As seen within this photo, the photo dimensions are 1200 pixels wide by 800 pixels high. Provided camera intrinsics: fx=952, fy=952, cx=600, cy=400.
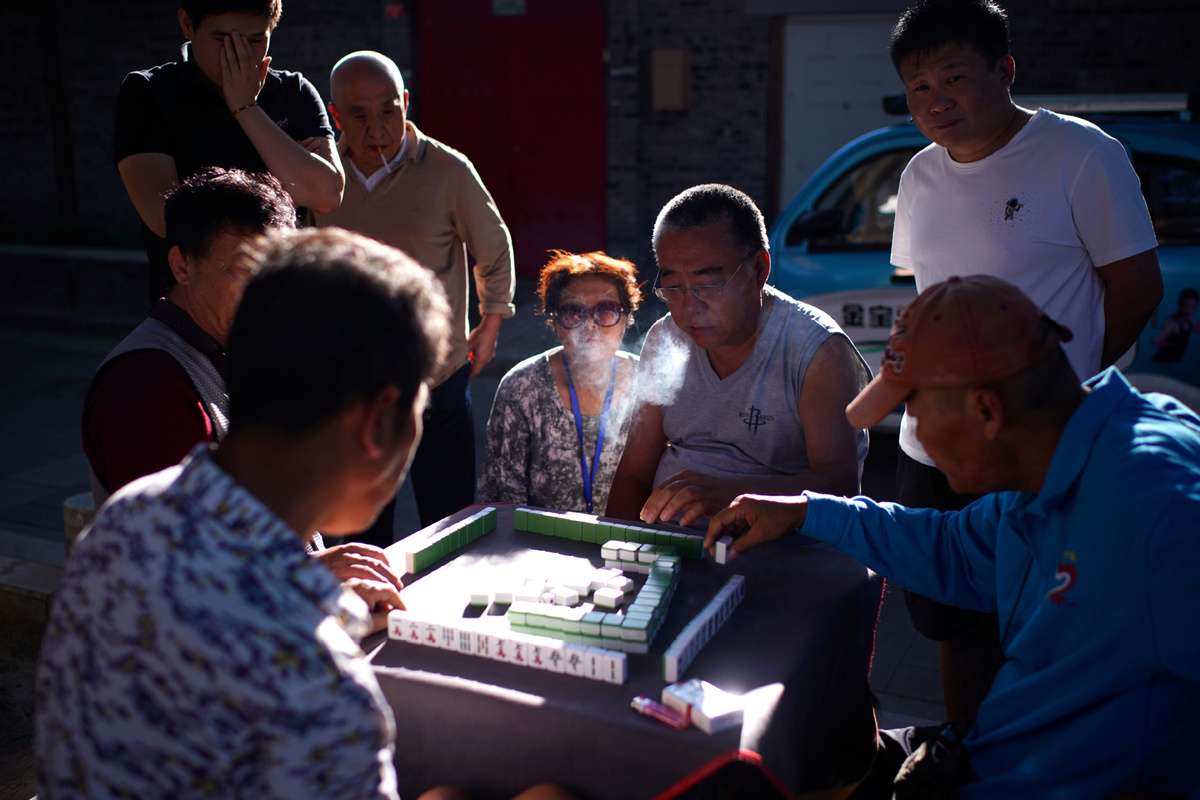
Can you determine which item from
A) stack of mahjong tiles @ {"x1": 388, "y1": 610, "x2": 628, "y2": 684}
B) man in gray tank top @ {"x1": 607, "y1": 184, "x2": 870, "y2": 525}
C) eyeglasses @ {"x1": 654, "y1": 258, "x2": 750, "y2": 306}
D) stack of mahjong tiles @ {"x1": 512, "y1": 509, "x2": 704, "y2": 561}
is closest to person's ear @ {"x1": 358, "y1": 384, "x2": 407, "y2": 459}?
stack of mahjong tiles @ {"x1": 388, "y1": 610, "x2": 628, "y2": 684}

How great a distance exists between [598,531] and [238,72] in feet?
5.28

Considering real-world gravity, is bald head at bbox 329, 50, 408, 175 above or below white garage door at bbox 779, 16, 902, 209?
below

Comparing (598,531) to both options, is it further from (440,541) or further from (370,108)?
(370,108)

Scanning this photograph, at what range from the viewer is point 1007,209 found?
247 centimetres

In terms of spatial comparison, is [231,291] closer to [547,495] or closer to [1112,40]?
[547,495]

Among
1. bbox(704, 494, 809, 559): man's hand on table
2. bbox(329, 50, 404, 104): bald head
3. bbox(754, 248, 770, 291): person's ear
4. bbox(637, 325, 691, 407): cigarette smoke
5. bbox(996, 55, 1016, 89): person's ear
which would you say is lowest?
bbox(704, 494, 809, 559): man's hand on table

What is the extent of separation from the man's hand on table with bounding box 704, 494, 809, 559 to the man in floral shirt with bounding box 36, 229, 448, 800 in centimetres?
103

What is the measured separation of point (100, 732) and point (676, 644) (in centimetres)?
89

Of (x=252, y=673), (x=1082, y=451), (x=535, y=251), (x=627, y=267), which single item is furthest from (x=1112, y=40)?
(x=252, y=673)

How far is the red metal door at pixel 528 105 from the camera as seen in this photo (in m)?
10.5

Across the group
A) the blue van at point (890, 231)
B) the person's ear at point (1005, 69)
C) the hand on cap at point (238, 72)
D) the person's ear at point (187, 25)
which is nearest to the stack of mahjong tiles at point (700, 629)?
the person's ear at point (1005, 69)

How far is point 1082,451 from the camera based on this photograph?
4.94ft

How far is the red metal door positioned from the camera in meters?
10.5

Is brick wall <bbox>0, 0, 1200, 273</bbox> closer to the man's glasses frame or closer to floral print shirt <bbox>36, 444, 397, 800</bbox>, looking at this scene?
the man's glasses frame
